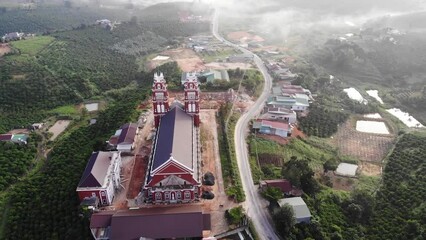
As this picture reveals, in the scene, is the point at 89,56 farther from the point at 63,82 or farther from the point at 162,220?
the point at 162,220

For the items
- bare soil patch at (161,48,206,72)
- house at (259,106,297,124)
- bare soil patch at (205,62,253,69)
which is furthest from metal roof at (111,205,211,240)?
bare soil patch at (205,62,253,69)

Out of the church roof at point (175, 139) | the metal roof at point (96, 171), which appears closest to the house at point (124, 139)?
the church roof at point (175, 139)

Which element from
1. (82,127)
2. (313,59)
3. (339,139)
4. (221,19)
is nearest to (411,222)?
(339,139)

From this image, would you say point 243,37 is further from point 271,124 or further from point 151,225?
point 151,225

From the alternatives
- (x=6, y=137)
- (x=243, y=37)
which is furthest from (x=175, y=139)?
(x=243, y=37)

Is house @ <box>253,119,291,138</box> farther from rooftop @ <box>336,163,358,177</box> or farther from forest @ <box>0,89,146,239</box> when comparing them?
forest @ <box>0,89,146,239</box>
